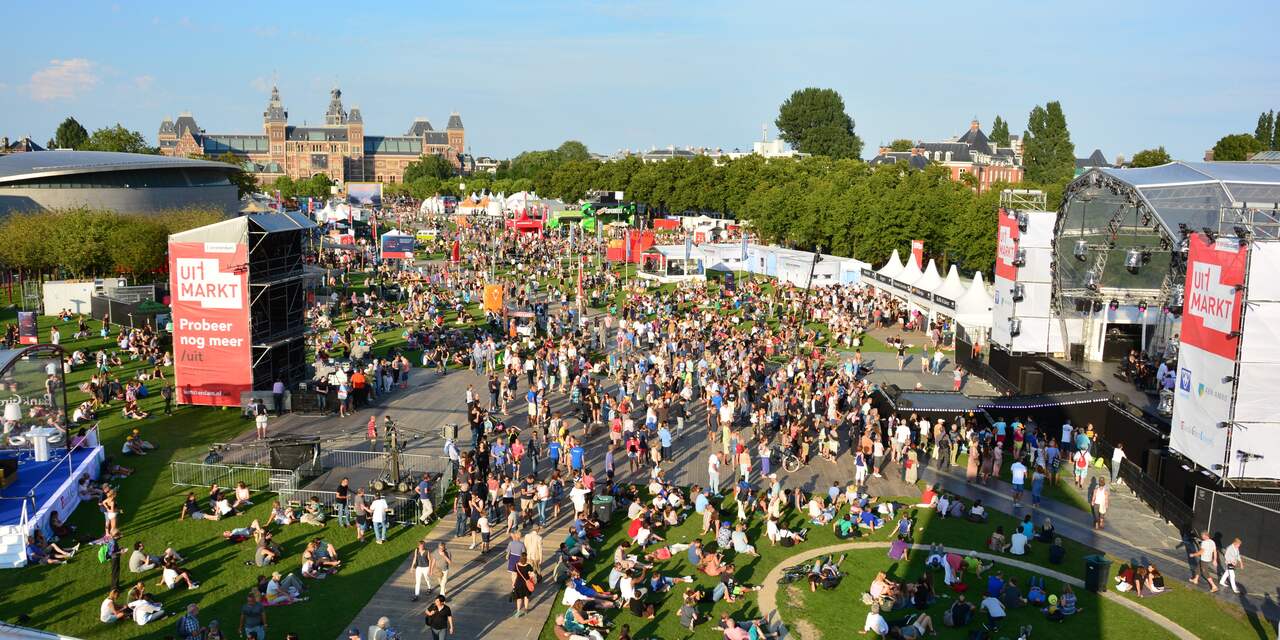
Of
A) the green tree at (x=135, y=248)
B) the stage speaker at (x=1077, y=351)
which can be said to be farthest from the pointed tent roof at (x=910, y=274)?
the green tree at (x=135, y=248)

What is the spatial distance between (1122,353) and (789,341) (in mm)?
11315

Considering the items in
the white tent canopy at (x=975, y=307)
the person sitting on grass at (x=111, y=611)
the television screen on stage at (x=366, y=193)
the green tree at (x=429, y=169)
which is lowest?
the person sitting on grass at (x=111, y=611)

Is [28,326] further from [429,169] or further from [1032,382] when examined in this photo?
[429,169]

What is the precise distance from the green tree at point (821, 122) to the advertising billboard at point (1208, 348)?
4116 inches

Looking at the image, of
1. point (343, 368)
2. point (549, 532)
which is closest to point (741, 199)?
point (343, 368)

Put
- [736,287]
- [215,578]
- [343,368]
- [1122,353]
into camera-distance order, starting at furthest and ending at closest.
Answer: [736,287]
[1122,353]
[343,368]
[215,578]

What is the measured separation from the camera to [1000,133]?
137 m

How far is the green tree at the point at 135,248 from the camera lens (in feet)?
151

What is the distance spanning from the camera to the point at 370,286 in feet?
154

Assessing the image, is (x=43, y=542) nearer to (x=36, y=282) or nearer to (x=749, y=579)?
(x=749, y=579)

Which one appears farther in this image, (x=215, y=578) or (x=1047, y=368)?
(x=1047, y=368)

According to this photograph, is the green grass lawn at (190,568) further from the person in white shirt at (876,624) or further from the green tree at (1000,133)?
the green tree at (1000,133)

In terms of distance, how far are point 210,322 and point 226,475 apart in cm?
698

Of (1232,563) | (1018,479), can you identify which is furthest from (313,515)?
(1232,563)
